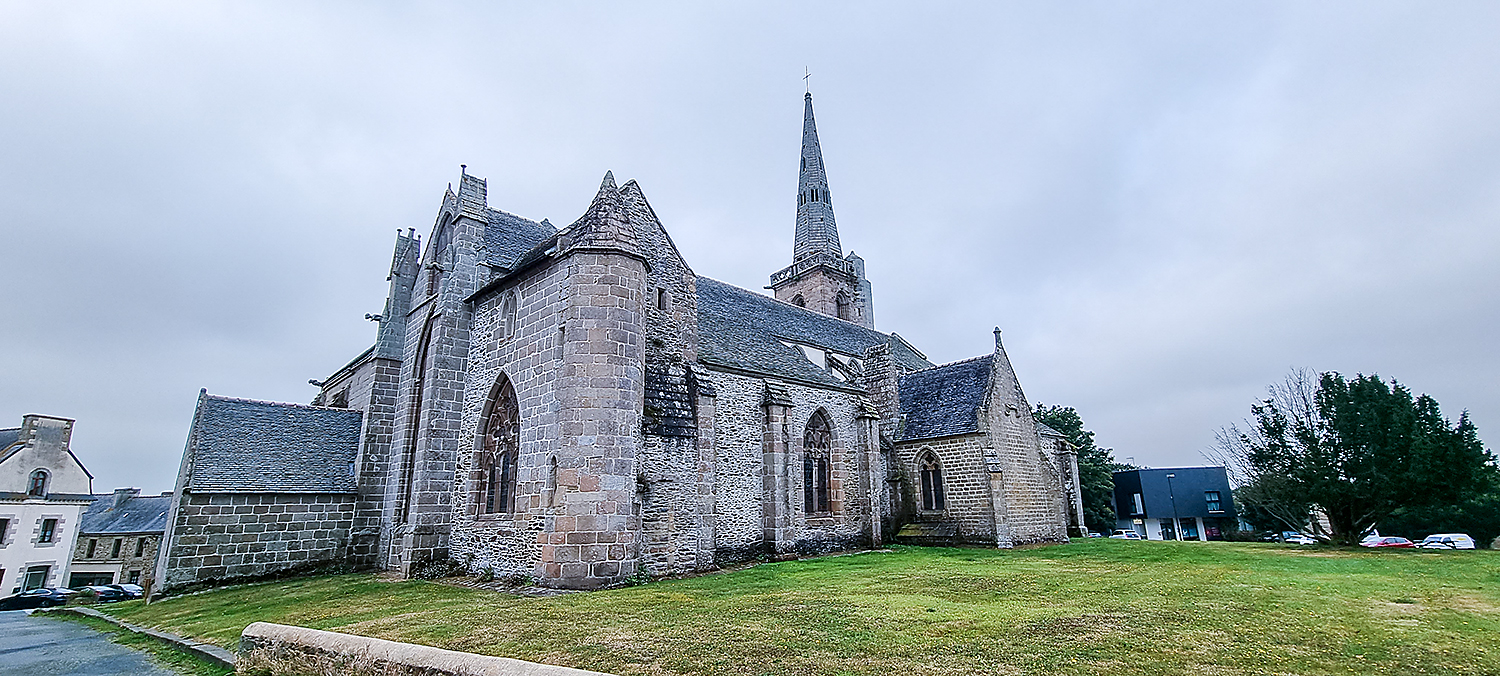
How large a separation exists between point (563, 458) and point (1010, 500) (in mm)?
16784

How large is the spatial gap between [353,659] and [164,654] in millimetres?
5585

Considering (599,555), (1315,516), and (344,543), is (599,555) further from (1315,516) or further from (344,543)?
(1315,516)

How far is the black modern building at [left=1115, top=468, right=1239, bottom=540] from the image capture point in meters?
51.1

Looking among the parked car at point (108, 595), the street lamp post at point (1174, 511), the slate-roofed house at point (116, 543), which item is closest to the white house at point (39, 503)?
the slate-roofed house at point (116, 543)

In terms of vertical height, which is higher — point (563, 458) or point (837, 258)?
point (837, 258)

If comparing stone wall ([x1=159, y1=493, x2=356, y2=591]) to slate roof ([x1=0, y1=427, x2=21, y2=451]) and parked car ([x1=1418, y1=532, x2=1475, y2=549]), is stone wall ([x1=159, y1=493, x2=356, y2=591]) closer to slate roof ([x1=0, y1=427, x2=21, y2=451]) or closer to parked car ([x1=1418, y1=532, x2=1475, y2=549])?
slate roof ([x1=0, y1=427, x2=21, y2=451])

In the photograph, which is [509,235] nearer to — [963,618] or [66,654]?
[66,654]

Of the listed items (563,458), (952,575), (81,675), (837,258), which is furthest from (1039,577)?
(837,258)

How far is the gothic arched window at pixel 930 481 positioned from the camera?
23.8 meters

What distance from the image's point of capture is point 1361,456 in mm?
18359

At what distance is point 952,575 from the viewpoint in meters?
13.5

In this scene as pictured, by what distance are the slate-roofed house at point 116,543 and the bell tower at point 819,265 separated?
3496 centimetres

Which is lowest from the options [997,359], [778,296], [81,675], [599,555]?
[81,675]

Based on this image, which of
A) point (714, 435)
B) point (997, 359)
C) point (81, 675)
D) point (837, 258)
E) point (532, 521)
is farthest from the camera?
point (837, 258)
